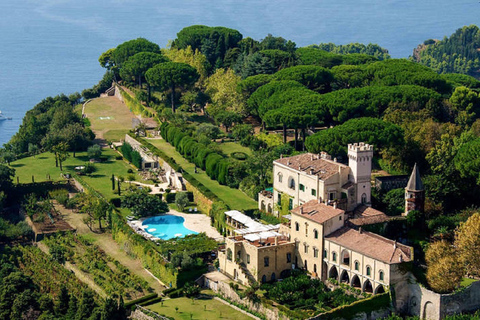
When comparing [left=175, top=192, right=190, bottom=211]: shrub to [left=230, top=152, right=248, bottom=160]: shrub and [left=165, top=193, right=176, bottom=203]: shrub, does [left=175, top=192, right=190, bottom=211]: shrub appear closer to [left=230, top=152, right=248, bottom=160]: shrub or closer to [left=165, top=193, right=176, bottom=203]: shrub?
[left=165, top=193, right=176, bottom=203]: shrub

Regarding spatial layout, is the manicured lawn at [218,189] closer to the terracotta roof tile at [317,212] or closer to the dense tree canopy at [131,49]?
the terracotta roof tile at [317,212]

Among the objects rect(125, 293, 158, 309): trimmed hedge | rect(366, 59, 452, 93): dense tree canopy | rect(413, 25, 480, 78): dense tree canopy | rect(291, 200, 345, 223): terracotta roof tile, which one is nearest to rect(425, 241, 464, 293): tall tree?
rect(291, 200, 345, 223): terracotta roof tile

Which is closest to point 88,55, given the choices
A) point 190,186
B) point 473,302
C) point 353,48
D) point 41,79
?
point 41,79

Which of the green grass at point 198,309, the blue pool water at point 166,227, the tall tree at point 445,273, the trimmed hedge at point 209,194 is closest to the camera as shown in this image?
the tall tree at point 445,273

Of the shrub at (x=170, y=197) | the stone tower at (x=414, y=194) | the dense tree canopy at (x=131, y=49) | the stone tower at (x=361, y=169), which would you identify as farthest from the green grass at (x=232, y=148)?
the dense tree canopy at (x=131, y=49)

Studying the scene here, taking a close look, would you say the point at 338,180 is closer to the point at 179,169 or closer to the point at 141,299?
the point at 141,299
